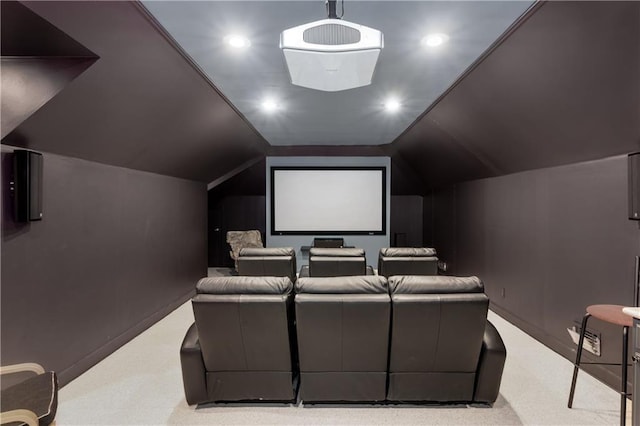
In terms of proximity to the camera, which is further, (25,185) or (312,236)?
(312,236)

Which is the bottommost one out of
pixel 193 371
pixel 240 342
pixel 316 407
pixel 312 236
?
pixel 316 407

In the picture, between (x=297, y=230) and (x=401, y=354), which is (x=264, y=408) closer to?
(x=401, y=354)

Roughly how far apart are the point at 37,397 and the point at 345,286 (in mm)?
1930

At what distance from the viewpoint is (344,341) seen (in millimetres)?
2334

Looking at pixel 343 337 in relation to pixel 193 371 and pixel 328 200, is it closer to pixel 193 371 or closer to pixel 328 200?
pixel 193 371

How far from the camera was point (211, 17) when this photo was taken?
→ 234 centimetres

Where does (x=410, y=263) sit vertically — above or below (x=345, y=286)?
below

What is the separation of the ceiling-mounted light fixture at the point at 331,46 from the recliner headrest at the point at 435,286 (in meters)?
1.62

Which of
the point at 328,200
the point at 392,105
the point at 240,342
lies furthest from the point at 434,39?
the point at 328,200

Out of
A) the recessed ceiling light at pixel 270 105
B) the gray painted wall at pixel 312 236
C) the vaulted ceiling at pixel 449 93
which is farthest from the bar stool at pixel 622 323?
the gray painted wall at pixel 312 236

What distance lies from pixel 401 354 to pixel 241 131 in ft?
14.8

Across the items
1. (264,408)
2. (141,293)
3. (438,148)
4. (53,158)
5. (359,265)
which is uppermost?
(438,148)

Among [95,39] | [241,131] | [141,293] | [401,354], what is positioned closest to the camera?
[95,39]

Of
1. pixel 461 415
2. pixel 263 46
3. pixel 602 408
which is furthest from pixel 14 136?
pixel 602 408
